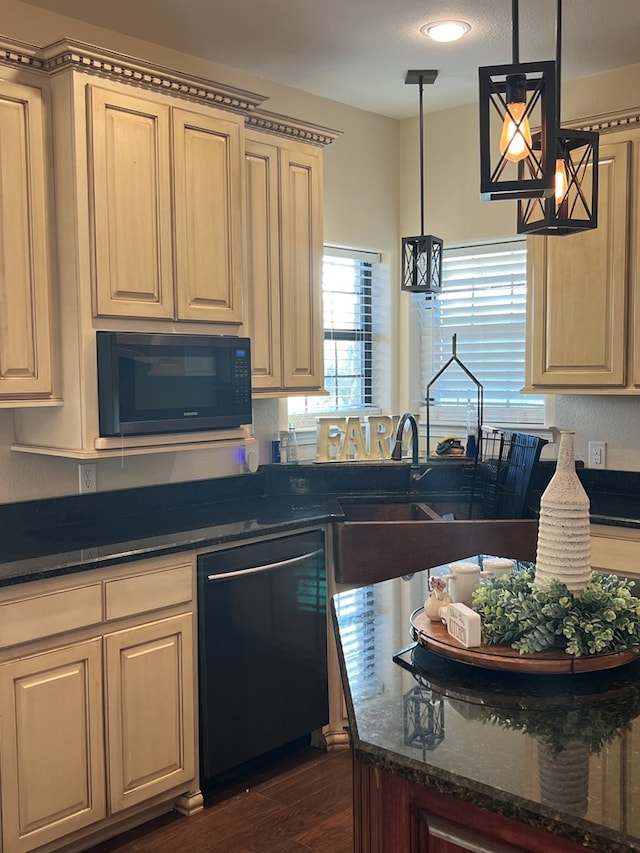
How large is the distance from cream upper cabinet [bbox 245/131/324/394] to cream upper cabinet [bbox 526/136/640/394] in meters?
0.92

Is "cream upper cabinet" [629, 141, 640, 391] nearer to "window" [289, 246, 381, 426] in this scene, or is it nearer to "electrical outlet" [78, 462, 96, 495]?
"window" [289, 246, 381, 426]

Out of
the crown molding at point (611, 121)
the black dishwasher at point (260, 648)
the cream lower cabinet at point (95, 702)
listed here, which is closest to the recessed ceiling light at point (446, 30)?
the crown molding at point (611, 121)

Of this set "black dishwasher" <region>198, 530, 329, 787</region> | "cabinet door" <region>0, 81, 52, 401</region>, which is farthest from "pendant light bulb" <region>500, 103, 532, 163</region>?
"black dishwasher" <region>198, 530, 329, 787</region>

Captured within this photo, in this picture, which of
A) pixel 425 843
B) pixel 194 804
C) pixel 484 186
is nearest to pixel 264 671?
pixel 194 804

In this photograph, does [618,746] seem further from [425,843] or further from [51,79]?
[51,79]

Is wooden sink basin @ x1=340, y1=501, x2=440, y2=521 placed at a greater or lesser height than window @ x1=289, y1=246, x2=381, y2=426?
lesser

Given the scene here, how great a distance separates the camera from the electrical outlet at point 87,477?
3062mm

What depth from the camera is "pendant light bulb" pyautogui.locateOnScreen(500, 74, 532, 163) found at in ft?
5.20

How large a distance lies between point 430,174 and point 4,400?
257cm

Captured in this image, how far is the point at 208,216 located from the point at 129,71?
53 centimetres

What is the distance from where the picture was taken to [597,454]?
3.78 m

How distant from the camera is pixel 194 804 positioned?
287cm

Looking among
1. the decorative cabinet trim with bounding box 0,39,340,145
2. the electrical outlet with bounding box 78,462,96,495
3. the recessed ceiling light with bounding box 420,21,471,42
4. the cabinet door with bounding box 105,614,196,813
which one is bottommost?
the cabinet door with bounding box 105,614,196,813

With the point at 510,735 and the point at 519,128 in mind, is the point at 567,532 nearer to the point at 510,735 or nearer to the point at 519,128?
the point at 510,735
